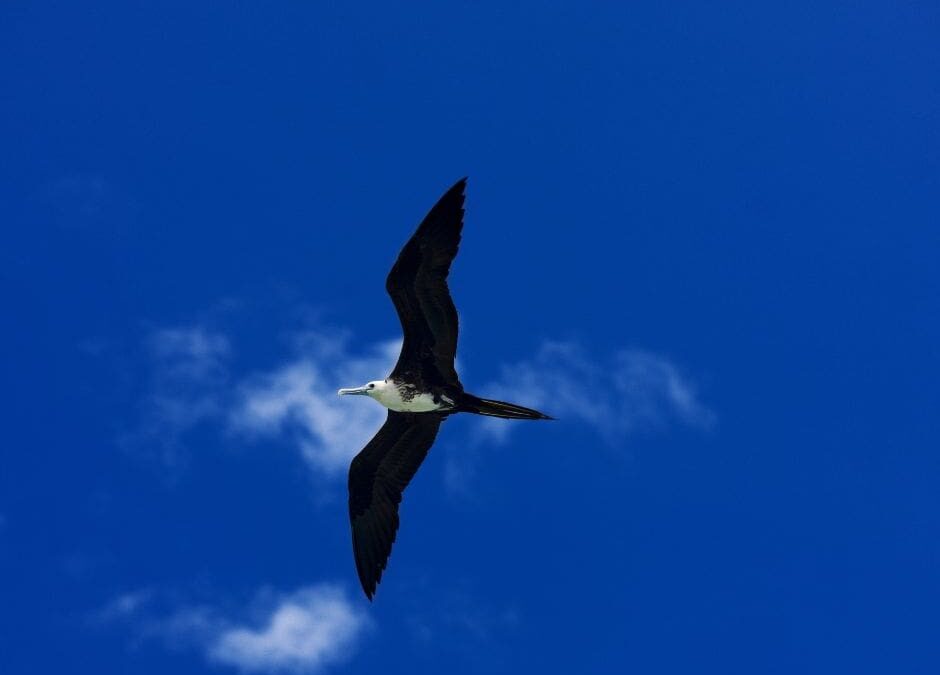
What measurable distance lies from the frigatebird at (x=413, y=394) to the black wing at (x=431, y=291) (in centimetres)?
1

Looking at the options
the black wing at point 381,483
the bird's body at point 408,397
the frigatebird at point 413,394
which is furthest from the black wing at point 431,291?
the black wing at point 381,483

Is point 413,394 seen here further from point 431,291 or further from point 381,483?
point 381,483

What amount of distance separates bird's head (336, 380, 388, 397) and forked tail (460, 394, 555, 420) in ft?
4.08

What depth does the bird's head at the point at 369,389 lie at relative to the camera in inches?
652

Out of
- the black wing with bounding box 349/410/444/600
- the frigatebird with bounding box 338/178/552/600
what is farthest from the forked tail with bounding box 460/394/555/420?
the black wing with bounding box 349/410/444/600

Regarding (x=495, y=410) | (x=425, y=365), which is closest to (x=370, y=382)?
(x=425, y=365)

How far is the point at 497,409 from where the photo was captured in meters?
15.9

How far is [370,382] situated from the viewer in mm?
16812

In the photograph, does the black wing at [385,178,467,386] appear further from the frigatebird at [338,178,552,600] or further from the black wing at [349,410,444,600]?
the black wing at [349,410,444,600]

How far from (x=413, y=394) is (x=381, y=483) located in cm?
192

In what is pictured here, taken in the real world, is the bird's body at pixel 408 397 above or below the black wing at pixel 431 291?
below

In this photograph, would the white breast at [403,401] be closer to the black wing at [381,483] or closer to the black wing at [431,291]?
the black wing at [431,291]

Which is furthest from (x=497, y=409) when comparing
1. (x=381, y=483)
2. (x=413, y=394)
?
(x=381, y=483)

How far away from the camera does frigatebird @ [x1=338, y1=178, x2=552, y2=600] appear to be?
15336 millimetres
